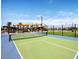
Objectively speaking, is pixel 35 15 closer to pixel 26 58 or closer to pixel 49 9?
pixel 49 9

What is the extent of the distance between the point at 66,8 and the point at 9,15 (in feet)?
5.51

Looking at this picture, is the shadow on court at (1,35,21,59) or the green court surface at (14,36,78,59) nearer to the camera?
the shadow on court at (1,35,21,59)

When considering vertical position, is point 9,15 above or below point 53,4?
below

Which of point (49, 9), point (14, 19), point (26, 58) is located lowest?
point (26, 58)

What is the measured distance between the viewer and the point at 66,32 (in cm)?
807

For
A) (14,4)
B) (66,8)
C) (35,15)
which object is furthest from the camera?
(66,8)

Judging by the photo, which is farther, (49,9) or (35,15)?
(49,9)

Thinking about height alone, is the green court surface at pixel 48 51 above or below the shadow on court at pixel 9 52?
below

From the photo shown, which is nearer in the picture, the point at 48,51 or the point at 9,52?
the point at 9,52

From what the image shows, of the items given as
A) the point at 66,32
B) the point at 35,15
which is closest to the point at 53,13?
the point at 35,15

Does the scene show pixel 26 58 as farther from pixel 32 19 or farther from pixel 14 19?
pixel 32 19

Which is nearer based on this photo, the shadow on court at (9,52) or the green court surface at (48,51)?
the shadow on court at (9,52)

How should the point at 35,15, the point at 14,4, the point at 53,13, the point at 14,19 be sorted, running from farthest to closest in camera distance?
1. the point at 53,13
2. the point at 35,15
3. the point at 14,19
4. the point at 14,4

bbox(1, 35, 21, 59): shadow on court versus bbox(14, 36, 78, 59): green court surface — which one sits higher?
bbox(1, 35, 21, 59): shadow on court
